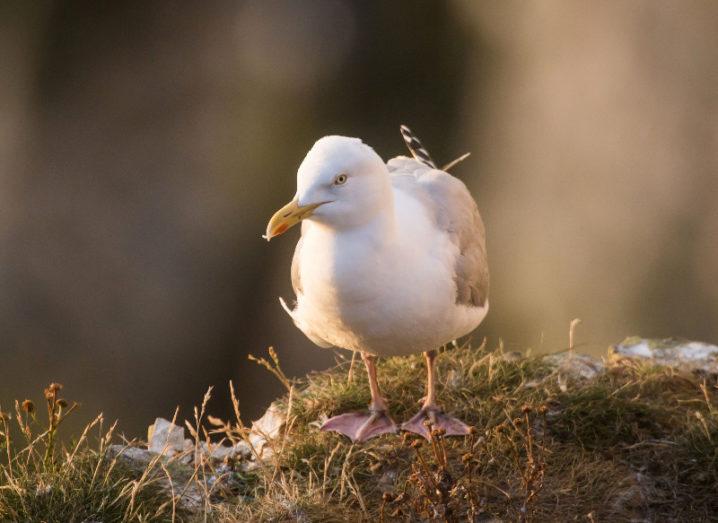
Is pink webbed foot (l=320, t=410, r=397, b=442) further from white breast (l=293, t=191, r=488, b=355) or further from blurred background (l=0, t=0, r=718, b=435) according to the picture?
blurred background (l=0, t=0, r=718, b=435)

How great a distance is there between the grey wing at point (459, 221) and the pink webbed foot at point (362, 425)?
1.95 feet

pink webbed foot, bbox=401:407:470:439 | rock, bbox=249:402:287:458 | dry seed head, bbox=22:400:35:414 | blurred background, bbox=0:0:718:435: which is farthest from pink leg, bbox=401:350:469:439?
blurred background, bbox=0:0:718:435

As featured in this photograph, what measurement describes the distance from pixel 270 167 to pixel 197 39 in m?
1.48

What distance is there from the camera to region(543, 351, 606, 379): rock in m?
4.15

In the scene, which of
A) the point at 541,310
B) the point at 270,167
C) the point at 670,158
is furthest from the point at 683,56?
the point at 270,167

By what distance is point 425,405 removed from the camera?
12.7 feet

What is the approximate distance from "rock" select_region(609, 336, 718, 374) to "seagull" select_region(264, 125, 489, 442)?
111 centimetres

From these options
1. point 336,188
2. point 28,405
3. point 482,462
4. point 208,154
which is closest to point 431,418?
point 482,462

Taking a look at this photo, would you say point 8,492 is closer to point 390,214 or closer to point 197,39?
point 390,214

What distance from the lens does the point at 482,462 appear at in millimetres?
3365

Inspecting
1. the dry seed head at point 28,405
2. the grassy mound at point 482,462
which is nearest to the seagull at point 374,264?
the grassy mound at point 482,462

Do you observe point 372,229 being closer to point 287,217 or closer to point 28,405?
point 287,217

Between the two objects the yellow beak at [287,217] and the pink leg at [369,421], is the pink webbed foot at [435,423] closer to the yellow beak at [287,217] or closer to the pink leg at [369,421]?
the pink leg at [369,421]

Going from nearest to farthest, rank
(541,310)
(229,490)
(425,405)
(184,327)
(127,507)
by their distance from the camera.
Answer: (127,507)
(229,490)
(425,405)
(541,310)
(184,327)
